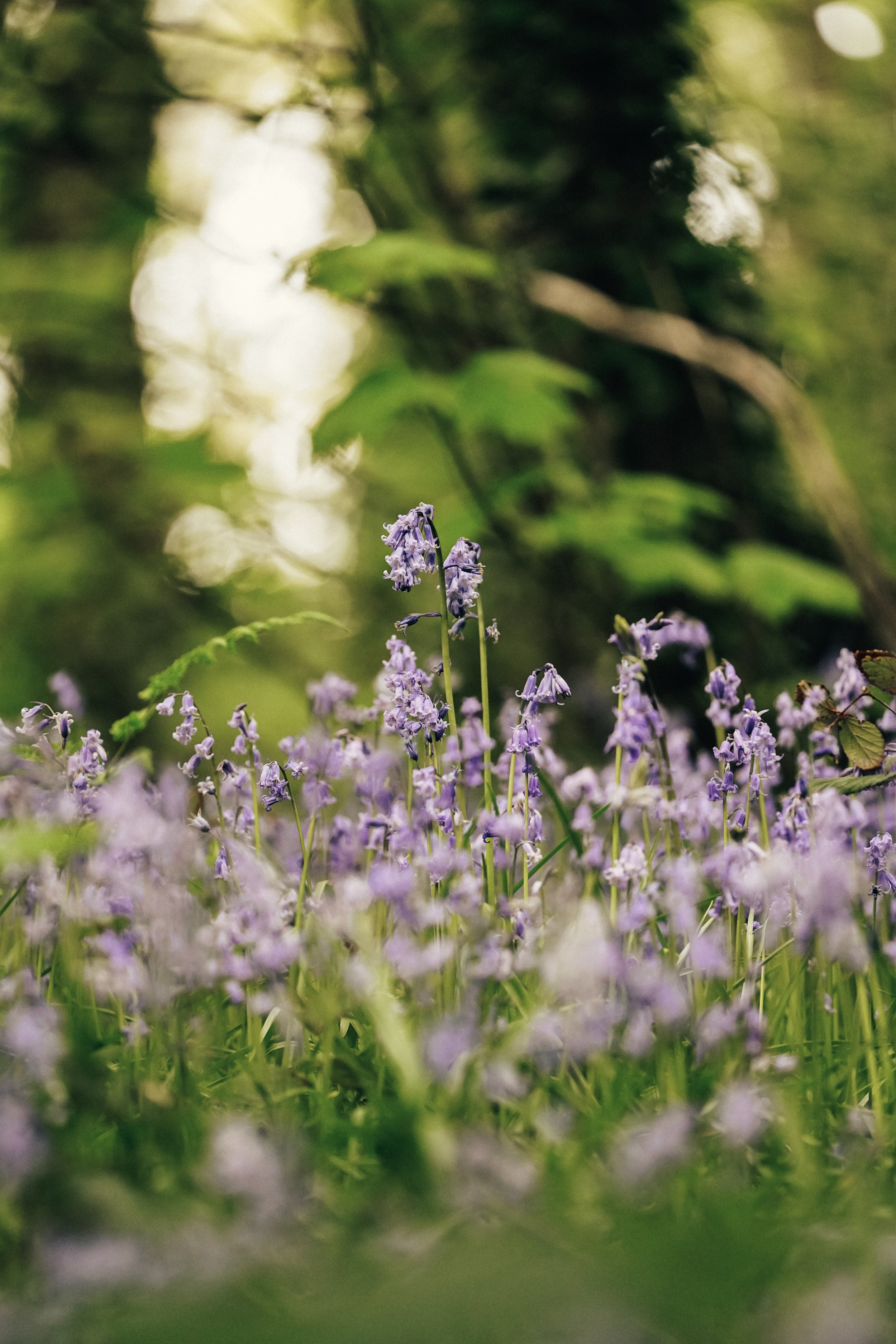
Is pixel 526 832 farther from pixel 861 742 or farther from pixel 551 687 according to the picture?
pixel 861 742

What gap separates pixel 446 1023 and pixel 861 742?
3.66 ft

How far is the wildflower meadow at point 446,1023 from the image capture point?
1.14 meters

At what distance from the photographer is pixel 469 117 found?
21.8ft

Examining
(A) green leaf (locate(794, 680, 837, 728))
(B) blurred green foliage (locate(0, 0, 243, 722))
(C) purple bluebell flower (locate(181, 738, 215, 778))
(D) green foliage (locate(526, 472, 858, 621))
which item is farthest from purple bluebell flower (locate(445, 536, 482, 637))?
(B) blurred green foliage (locate(0, 0, 243, 722))

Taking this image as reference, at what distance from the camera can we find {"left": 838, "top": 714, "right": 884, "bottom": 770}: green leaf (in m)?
2.09

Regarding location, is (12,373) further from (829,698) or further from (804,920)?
(804,920)

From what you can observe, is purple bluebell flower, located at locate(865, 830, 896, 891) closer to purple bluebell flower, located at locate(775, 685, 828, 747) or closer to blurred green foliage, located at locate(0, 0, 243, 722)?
purple bluebell flower, located at locate(775, 685, 828, 747)

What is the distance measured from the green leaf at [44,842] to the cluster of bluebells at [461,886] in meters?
0.06

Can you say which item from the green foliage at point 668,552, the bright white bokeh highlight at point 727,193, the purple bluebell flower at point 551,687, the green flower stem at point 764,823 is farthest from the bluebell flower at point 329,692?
the bright white bokeh highlight at point 727,193

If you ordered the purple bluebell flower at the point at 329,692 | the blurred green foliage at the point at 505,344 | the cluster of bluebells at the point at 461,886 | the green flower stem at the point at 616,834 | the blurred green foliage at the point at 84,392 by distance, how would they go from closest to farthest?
the cluster of bluebells at the point at 461,886 → the green flower stem at the point at 616,834 → the purple bluebell flower at the point at 329,692 → the blurred green foliage at the point at 505,344 → the blurred green foliage at the point at 84,392

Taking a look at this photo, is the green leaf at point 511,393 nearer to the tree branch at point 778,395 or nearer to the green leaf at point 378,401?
the green leaf at point 378,401

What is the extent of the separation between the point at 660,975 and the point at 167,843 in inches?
32.9

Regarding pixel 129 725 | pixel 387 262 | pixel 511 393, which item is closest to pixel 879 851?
pixel 129 725

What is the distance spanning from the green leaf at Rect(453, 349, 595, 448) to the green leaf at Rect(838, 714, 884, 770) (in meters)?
1.98
